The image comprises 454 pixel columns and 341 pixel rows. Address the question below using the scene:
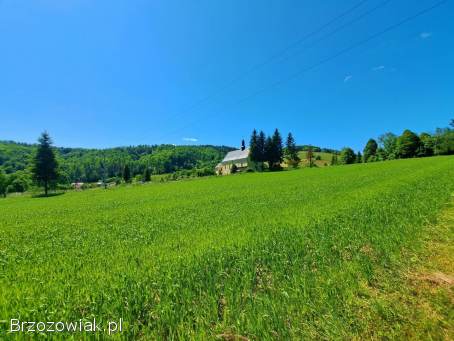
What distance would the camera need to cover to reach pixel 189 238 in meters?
7.35

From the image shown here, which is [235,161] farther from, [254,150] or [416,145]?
[416,145]

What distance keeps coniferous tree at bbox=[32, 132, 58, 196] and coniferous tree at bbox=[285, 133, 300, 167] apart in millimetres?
84551

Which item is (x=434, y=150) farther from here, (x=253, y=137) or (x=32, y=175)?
(x=32, y=175)

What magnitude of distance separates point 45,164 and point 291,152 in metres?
87.9

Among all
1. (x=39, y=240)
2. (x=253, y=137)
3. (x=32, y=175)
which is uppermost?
(x=253, y=137)

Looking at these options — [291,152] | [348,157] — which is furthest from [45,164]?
[348,157]

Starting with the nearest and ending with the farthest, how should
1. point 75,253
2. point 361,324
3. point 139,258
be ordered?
point 361,324, point 139,258, point 75,253

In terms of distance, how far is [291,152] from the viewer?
9969 cm

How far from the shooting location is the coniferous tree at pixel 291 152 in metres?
99.4

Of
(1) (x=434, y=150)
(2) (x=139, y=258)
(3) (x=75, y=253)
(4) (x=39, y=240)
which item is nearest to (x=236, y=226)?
(2) (x=139, y=258)

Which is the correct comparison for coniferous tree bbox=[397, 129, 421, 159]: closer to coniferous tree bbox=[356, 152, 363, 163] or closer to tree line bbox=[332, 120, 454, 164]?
tree line bbox=[332, 120, 454, 164]

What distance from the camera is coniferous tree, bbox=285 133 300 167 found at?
99375mm

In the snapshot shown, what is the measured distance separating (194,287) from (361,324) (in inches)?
102

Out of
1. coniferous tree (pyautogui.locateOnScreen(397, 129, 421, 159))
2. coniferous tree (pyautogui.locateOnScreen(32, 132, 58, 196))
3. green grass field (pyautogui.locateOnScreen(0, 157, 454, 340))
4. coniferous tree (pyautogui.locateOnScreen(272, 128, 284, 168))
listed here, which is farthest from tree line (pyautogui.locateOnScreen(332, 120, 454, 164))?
coniferous tree (pyautogui.locateOnScreen(32, 132, 58, 196))
